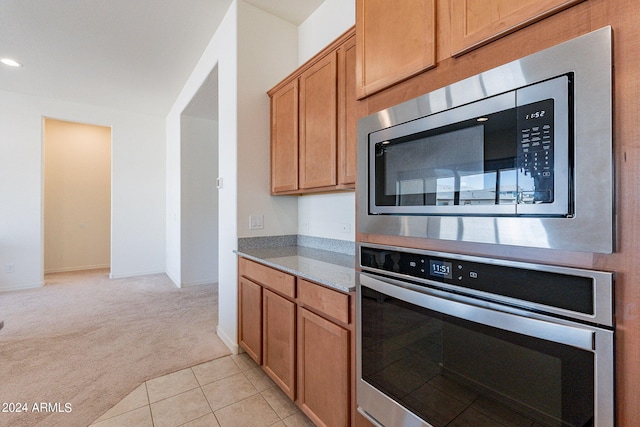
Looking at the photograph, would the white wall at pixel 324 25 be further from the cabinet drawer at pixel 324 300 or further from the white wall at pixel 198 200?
the white wall at pixel 198 200

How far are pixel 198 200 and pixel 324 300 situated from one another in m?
3.95

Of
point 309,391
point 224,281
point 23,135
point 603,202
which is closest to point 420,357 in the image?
point 603,202

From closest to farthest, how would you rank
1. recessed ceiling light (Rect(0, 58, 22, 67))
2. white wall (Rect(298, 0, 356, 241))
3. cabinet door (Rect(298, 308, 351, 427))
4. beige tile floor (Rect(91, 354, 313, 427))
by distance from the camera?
1. cabinet door (Rect(298, 308, 351, 427))
2. beige tile floor (Rect(91, 354, 313, 427))
3. white wall (Rect(298, 0, 356, 241))
4. recessed ceiling light (Rect(0, 58, 22, 67))

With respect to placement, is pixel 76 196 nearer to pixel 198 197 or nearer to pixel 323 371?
pixel 198 197

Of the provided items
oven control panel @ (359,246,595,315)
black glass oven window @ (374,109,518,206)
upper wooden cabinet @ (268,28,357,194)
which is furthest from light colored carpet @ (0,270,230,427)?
black glass oven window @ (374,109,518,206)

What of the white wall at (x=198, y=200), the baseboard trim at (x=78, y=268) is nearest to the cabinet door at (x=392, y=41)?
Answer: the white wall at (x=198, y=200)

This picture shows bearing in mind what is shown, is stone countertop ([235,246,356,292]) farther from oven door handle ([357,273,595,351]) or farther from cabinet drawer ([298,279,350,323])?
oven door handle ([357,273,595,351])

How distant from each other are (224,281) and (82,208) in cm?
507

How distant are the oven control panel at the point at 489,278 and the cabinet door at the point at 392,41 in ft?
2.22

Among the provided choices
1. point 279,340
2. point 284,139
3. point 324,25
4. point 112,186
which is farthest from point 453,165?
point 112,186

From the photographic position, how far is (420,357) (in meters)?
1.05

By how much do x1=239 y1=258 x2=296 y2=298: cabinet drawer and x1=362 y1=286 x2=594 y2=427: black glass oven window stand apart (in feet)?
2.04

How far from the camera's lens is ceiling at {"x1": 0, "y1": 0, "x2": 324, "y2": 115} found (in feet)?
8.27

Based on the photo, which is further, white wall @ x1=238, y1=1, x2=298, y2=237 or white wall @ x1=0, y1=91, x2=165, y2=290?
white wall @ x1=0, y1=91, x2=165, y2=290
